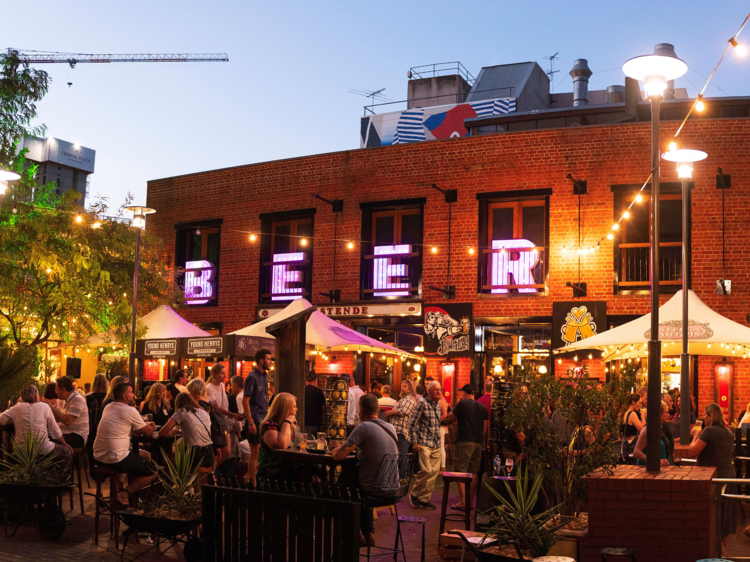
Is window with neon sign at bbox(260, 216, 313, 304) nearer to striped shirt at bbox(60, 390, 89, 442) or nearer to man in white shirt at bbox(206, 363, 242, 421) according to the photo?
man in white shirt at bbox(206, 363, 242, 421)

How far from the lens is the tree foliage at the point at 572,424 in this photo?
649 cm

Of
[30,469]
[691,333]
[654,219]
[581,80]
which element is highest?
[581,80]

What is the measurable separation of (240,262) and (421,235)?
482cm

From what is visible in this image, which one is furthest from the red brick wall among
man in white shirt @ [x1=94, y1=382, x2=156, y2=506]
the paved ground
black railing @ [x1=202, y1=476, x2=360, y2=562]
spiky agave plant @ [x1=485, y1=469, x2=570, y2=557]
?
black railing @ [x1=202, y1=476, x2=360, y2=562]

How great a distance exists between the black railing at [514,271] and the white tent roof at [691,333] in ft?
10.8

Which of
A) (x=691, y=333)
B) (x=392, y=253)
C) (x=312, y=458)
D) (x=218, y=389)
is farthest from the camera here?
(x=392, y=253)

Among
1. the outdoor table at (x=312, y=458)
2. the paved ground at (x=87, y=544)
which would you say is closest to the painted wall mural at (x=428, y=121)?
the paved ground at (x=87, y=544)

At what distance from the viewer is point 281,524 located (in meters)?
5.13

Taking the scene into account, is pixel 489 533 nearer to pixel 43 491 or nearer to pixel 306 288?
pixel 43 491

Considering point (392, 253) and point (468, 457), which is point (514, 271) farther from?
point (468, 457)

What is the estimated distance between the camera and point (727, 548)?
8.34m

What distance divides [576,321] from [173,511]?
11043mm

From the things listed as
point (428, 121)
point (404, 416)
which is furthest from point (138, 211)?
point (428, 121)

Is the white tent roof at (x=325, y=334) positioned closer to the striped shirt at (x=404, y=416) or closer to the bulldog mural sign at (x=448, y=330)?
the bulldog mural sign at (x=448, y=330)
